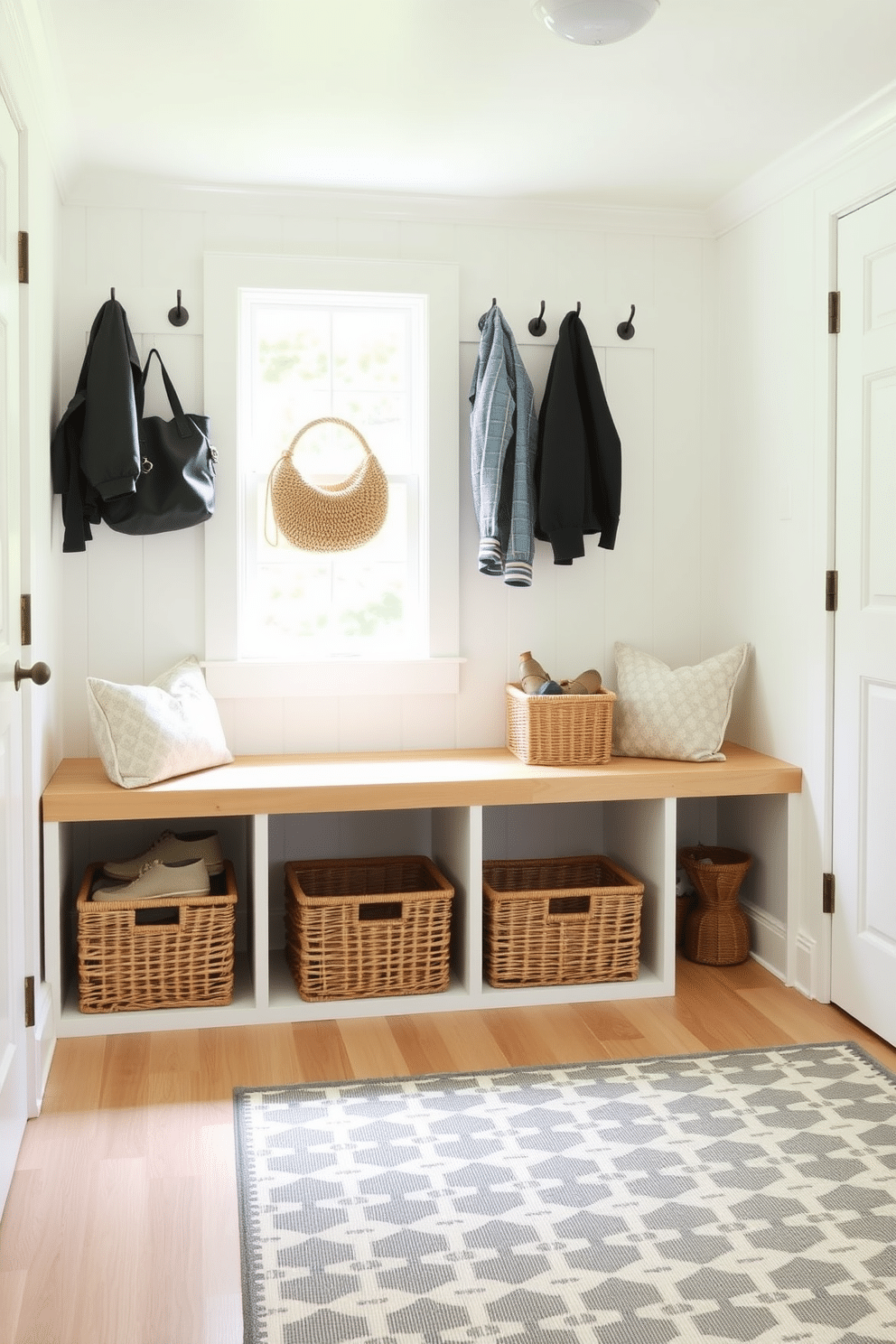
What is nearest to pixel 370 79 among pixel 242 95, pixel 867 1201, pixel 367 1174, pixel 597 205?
pixel 242 95

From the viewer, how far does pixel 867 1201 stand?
226cm

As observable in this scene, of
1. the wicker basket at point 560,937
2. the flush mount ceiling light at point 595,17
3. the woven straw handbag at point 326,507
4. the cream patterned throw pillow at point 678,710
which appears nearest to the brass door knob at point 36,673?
the woven straw handbag at point 326,507

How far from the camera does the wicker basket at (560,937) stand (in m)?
3.37

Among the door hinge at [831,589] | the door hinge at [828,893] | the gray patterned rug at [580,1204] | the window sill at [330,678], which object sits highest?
the door hinge at [831,589]

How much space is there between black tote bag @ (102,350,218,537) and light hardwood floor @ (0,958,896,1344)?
1429mm

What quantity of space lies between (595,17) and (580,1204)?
2.29 m

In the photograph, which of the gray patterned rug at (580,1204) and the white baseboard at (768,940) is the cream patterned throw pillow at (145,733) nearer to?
the gray patterned rug at (580,1204)

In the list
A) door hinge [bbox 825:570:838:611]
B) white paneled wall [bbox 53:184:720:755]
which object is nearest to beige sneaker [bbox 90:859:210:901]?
white paneled wall [bbox 53:184:720:755]

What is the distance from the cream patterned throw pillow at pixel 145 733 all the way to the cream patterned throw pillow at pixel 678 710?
1.27 m

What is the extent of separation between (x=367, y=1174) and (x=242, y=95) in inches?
97.9

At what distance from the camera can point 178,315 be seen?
11.7ft

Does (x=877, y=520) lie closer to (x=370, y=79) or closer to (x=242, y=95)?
(x=370, y=79)

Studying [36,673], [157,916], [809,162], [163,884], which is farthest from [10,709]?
[809,162]

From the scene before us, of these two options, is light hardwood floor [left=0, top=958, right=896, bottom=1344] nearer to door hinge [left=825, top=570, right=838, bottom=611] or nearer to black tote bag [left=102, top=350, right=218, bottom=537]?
door hinge [left=825, top=570, right=838, bottom=611]
